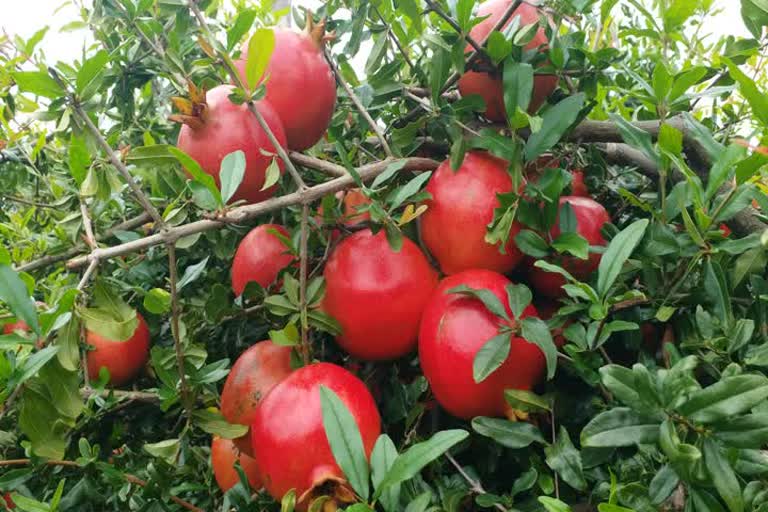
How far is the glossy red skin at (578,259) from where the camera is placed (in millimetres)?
744

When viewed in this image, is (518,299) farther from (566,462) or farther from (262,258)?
Result: (262,258)

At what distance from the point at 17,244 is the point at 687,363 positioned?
1.18m

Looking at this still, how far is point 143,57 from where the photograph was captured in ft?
3.34

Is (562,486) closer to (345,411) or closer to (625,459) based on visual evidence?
(625,459)

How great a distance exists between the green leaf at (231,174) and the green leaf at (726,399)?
1.54 feet

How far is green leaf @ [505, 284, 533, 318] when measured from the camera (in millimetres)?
663

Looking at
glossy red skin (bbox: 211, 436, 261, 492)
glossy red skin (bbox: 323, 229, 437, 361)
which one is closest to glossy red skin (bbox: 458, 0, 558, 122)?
glossy red skin (bbox: 323, 229, 437, 361)

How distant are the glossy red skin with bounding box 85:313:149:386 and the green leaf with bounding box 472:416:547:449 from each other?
2.09ft

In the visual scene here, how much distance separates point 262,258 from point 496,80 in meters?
0.40

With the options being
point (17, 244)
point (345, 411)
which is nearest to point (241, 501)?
point (345, 411)

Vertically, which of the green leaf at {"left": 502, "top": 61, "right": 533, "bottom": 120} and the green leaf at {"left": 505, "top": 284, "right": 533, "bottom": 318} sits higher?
the green leaf at {"left": 502, "top": 61, "right": 533, "bottom": 120}

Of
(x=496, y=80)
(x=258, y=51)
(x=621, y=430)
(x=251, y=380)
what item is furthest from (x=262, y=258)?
(x=621, y=430)

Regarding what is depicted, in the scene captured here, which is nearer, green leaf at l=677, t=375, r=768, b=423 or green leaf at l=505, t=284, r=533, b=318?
green leaf at l=677, t=375, r=768, b=423

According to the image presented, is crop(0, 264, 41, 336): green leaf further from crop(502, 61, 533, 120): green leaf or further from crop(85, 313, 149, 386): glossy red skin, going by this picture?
crop(502, 61, 533, 120): green leaf
